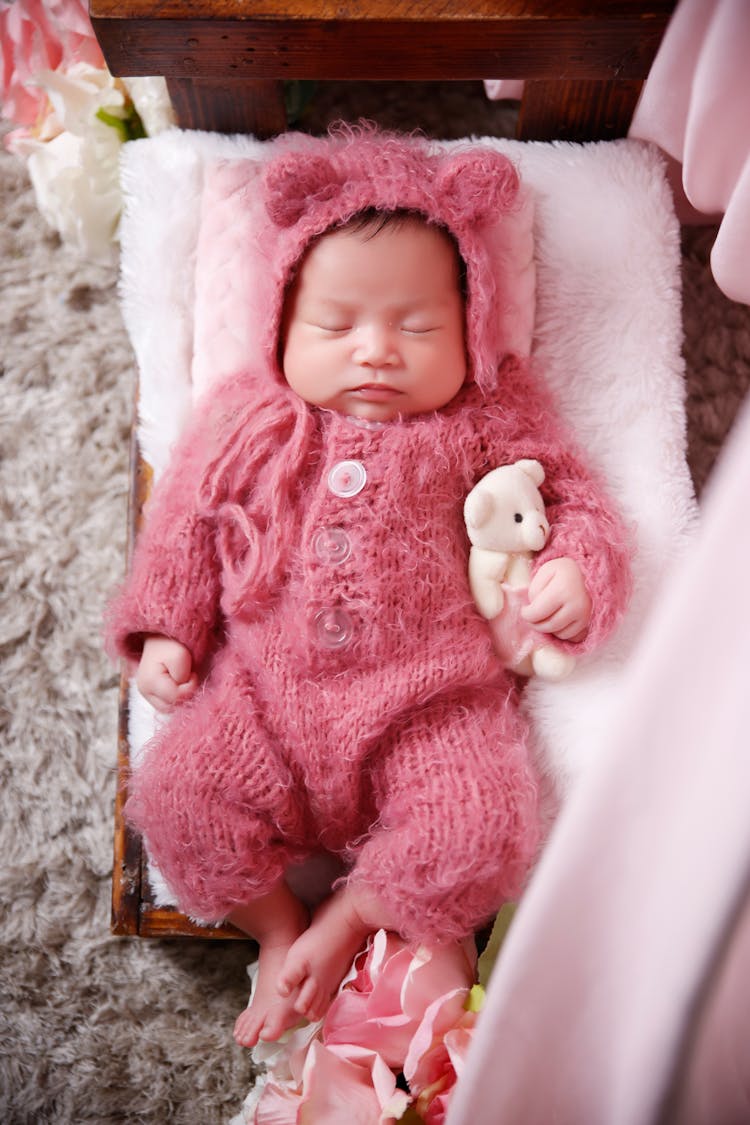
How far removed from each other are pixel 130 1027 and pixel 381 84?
48.8 inches

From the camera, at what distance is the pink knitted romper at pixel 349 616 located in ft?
2.81

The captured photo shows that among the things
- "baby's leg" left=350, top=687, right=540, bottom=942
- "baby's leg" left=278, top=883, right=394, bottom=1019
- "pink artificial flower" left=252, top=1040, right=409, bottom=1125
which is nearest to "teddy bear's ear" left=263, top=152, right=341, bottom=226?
"baby's leg" left=350, top=687, right=540, bottom=942

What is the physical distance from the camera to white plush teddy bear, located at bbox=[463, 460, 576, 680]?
90 cm

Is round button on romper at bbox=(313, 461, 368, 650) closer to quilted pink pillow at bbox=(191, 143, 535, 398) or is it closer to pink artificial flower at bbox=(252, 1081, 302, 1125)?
quilted pink pillow at bbox=(191, 143, 535, 398)

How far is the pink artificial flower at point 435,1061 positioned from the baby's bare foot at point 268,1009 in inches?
5.7

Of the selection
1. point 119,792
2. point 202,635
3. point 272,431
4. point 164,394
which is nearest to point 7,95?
point 164,394

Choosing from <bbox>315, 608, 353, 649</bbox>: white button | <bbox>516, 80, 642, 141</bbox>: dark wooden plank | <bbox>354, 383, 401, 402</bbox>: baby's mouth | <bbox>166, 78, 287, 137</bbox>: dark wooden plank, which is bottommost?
<bbox>315, 608, 353, 649</bbox>: white button

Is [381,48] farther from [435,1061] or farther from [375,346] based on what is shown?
[435,1061]

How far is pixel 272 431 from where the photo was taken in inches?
36.3

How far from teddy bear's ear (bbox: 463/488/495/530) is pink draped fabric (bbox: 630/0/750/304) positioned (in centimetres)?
34

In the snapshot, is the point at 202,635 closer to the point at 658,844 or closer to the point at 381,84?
the point at 658,844

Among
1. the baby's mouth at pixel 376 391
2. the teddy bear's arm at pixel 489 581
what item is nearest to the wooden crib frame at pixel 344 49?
the baby's mouth at pixel 376 391

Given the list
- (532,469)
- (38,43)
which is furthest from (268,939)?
(38,43)

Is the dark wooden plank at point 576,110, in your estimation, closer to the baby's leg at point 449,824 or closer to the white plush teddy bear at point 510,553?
the white plush teddy bear at point 510,553
